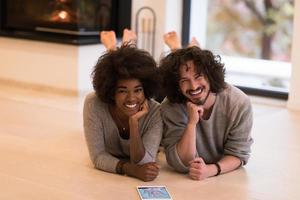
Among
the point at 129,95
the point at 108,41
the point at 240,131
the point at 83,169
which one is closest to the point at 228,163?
the point at 240,131

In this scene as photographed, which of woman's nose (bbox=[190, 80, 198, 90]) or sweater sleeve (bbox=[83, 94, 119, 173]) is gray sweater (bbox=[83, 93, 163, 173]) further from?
woman's nose (bbox=[190, 80, 198, 90])

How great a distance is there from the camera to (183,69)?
2.64 m

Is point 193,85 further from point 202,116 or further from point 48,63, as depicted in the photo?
point 48,63

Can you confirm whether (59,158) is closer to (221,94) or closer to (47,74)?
(221,94)

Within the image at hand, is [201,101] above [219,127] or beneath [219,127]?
above

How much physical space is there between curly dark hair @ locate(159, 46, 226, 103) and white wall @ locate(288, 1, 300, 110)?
2.26m

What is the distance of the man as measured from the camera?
8.65ft

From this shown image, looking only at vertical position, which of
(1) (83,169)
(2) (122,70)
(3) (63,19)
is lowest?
(1) (83,169)

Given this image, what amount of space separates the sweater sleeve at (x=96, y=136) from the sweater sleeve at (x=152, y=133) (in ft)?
0.53

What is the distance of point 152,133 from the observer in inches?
108

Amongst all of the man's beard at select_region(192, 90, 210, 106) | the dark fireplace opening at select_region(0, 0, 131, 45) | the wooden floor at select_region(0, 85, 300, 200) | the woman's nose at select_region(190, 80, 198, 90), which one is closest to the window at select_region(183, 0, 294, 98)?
the dark fireplace opening at select_region(0, 0, 131, 45)

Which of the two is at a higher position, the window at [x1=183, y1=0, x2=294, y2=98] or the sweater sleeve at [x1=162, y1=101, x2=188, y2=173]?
the window at [x1=183, y1=0, x2=294, y2=98]

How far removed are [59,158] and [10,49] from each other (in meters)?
2.69

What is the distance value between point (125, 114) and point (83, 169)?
1.19ft
